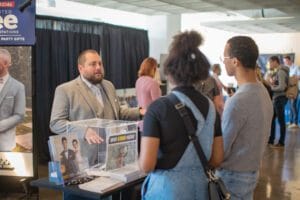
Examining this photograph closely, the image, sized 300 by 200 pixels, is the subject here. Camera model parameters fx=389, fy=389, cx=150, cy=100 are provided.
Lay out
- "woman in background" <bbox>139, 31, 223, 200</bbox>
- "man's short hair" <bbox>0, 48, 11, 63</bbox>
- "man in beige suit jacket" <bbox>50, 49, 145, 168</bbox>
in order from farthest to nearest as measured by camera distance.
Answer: "man's short hair" <bbox>0, 48, 11, 63</bbox>, "man in beige suit jacket" <bbox>50, 49, 145, 168</bbox>, "woman in background" <bbox>139, 31, 223, 200</bbox>

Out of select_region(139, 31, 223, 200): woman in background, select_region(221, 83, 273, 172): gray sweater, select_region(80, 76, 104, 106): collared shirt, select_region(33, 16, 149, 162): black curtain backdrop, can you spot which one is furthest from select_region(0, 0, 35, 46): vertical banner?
select_region(221, 83, 273, 172): gray sweater

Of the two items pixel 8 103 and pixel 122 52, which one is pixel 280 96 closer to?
pixel 122 52

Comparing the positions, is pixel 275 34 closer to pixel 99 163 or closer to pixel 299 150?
pixel 299 150

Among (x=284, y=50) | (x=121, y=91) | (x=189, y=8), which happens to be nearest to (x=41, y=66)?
(x=121, y=91)

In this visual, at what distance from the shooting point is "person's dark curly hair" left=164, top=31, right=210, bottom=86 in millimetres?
1512

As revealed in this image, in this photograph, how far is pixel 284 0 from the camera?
611 cm

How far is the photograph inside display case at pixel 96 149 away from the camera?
6.12ft

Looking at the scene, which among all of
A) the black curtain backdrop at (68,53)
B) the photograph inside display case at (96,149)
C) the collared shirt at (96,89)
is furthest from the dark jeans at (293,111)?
the photograph inside display case at (96,149)

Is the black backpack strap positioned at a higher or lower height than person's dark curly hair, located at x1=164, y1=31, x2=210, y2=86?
lower

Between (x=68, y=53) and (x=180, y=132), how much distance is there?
4273 mm

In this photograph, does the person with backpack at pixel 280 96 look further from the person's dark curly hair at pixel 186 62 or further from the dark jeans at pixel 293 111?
the person's dark curly hair at pixel 186 62

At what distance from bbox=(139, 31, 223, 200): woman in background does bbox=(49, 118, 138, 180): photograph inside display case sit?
45cm

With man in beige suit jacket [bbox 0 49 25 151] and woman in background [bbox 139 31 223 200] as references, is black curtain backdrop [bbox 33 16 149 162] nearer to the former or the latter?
man in beige suit jacket [bbox 0 49 25 151]

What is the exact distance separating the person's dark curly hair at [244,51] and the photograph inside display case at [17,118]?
220cm
